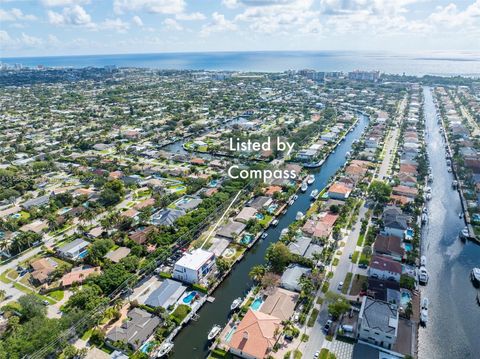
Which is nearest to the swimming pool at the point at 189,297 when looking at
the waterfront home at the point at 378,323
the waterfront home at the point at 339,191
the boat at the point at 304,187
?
the waterfront home at the point at 378,323

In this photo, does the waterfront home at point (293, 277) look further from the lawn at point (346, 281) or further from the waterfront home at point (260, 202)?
the waterfront home at point (260, 202)

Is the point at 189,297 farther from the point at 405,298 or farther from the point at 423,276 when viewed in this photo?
the point at 423,276

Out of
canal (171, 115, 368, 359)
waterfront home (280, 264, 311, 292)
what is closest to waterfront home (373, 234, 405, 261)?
waterfront home (280, 264, 311, 292)

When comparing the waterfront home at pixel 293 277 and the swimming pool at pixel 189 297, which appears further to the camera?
the waterfront home at pixel 293 277

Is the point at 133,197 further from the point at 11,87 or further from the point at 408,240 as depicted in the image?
the point at 11,87

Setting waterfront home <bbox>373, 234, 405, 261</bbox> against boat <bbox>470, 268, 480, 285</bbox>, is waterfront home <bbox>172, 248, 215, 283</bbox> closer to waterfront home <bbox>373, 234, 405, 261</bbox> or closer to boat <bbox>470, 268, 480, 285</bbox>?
waterfront home <bbox>373, 234, 405, 261</bbox>

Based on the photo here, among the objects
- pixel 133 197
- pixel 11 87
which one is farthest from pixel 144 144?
pixel 11 87
